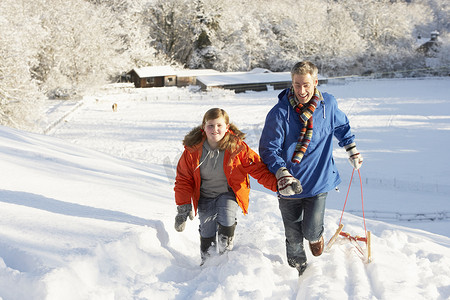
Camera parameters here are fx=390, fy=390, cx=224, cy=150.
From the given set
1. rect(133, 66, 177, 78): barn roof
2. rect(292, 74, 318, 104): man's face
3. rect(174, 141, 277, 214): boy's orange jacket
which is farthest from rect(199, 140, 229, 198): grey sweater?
rect(133, 66, 177, 78): barn roof

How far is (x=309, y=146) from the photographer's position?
10.3ft

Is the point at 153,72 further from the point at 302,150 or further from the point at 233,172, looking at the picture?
the point at 302,150

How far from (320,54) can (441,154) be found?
3254 cm

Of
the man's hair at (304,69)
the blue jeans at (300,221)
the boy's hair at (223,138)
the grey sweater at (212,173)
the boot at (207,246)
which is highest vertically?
the man's hair at (304,69)

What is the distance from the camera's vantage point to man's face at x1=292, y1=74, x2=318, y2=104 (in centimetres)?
299

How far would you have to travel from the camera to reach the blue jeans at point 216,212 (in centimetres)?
329

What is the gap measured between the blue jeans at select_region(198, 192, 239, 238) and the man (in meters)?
0.43

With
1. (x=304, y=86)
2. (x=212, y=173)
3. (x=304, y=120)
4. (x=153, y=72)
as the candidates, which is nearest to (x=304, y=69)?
(x=304, y=86)

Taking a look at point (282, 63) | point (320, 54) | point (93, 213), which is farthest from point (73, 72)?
point (93, 213)

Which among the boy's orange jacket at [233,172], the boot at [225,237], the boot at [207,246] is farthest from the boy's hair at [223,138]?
the boot at [207,246]

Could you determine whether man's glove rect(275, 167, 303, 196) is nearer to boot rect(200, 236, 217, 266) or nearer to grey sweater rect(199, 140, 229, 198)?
grey sweater rect(199, 140, 229, 198)

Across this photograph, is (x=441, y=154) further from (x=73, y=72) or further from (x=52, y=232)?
(x=73, y=72)

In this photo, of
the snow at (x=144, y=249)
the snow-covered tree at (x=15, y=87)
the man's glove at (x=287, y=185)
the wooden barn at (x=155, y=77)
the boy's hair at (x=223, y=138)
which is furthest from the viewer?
the wooden barn at (x=155, y=77)

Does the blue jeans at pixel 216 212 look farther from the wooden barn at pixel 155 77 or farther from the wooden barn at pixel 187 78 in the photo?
the wooden barn at pixel 187 78
